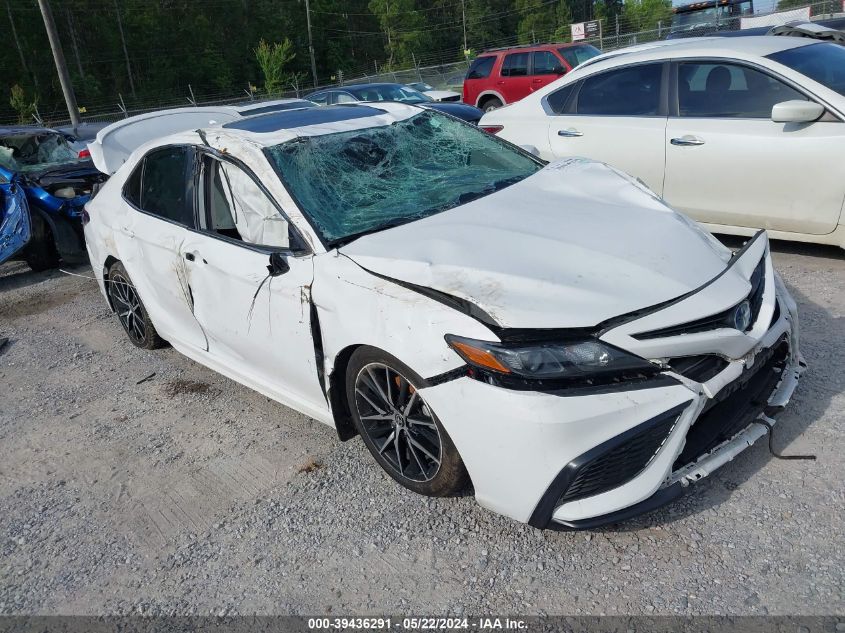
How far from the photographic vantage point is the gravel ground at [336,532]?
250cm

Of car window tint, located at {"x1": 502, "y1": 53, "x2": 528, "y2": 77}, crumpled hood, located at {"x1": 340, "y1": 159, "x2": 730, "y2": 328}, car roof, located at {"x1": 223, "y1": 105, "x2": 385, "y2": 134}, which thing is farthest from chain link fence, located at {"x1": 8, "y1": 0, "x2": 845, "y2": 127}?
crumpled hood, located at {"x1": 340, "y1": 159, "x2": 730, "y2": 328}

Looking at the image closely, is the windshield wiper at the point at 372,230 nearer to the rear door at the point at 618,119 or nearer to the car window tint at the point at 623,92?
the rear door at the point at 618,119

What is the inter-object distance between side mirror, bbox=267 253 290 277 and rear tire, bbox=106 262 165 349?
1840mm

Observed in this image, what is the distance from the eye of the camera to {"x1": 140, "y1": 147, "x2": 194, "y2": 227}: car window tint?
401 cm

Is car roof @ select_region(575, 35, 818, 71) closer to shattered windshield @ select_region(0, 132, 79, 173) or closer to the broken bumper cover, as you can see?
the broken bumper cover

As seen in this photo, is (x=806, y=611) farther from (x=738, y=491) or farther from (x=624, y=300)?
(x=624, y=300)

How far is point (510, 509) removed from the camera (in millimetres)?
2574

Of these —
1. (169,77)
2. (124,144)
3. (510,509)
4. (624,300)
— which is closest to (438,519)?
(510,509)

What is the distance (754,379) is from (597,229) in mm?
885

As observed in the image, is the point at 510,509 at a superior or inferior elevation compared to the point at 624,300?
inferior

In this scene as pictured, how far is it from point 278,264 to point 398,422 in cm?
92

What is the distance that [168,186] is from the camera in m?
4.23

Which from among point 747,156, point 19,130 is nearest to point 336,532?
point 747,156

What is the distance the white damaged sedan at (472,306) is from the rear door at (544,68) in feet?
40.2
